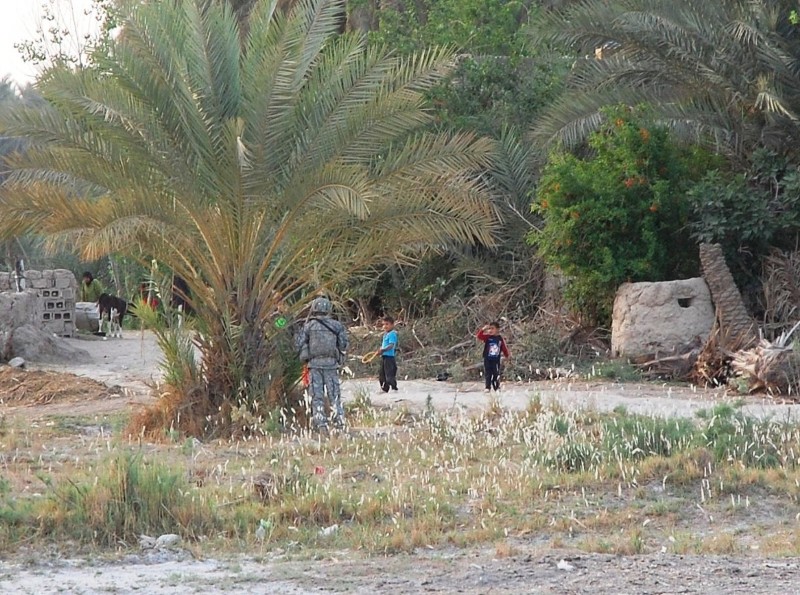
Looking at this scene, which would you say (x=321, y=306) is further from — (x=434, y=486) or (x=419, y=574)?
(x=419, y=574)

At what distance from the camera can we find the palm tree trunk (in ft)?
57.5

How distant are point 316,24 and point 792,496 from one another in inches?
264

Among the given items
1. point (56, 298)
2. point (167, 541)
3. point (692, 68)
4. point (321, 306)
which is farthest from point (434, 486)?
point (56, 298)

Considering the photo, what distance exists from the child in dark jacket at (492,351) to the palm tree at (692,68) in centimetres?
503

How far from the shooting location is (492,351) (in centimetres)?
1645

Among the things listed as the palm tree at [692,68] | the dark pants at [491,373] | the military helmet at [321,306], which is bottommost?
the dark pants at [491,373]

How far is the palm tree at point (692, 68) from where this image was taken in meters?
18.6

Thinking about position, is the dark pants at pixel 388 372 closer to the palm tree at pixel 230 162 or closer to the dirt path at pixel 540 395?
the dirt path at pixel 540 395

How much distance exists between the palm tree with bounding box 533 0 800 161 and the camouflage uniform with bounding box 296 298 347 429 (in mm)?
7884

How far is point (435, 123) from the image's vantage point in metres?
23.4

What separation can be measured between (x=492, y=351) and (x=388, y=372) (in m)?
1.52

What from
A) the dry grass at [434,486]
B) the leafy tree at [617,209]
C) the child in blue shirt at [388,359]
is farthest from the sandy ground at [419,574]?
the leafy tree at [617,209]

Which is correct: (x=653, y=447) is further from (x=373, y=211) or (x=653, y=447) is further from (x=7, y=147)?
(x=7, y=147)

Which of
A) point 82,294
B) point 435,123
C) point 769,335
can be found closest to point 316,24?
point 769,335
